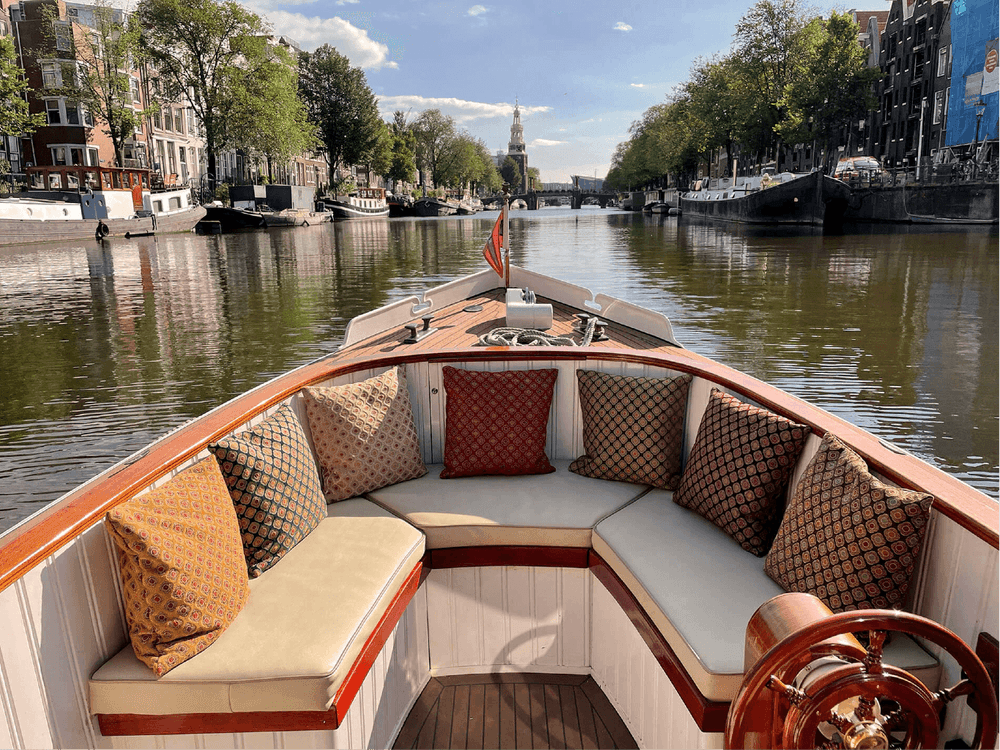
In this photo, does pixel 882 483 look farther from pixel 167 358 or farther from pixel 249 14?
pixel 249 14

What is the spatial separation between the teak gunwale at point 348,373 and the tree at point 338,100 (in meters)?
51.5

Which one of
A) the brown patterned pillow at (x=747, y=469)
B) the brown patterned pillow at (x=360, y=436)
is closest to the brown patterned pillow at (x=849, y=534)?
the brown patterned pillow at (x=747, y=469)

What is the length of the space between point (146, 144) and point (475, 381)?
130ft

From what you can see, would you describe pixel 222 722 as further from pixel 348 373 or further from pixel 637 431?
pixel 637 431

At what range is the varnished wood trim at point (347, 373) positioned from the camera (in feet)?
5.44

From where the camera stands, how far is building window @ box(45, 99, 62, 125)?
31.7 metres

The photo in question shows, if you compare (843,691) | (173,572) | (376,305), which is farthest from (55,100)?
(843,691)

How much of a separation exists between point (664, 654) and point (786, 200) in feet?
110

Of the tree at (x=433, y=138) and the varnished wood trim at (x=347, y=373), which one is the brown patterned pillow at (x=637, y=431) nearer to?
the varnished wood trim at (x=347, y=373)

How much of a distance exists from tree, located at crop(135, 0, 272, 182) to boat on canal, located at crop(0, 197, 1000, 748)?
3630 centimetres

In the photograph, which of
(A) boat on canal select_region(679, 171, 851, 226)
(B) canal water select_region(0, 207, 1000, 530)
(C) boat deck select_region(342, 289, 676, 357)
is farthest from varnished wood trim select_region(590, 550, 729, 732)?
(A) boat on canal select_region(679, 171, 851, 226)

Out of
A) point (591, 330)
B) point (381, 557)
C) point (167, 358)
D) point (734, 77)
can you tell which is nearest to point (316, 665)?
point (381, 557)

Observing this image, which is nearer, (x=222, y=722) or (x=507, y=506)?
(x=222, y=722)

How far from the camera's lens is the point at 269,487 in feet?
7.69
